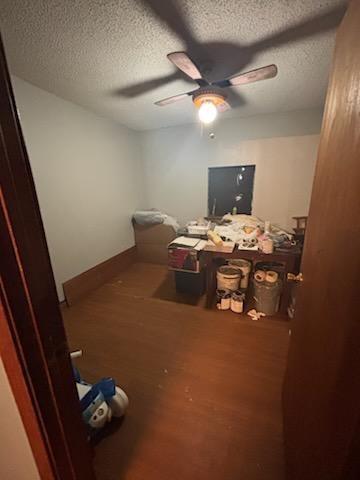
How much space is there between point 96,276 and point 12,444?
7.81ft

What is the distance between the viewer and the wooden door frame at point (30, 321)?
17.7 inches

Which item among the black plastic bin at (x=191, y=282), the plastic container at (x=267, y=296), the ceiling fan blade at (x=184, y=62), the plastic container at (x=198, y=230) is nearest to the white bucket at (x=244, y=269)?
the plastic container at (x=267, y=296)

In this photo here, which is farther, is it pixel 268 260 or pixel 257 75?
pixel 268 260

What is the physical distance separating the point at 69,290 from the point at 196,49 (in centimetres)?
275

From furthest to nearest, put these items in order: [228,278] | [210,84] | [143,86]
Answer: [228,278] < [143,86] < [210,84]

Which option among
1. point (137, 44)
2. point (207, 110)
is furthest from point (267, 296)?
point (137, 44)

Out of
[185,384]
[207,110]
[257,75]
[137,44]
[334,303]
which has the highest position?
[137,44]

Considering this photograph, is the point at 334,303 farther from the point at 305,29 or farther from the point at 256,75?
the point at 305,29

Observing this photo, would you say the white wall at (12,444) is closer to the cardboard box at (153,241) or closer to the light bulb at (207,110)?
the light bulb at (207,110)

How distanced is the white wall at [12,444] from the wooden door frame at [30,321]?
0.12 feet

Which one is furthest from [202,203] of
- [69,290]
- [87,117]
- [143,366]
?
[143,366]

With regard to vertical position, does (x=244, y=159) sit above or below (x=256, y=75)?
below

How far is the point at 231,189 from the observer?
359 cm

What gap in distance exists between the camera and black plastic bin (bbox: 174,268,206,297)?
259cm
